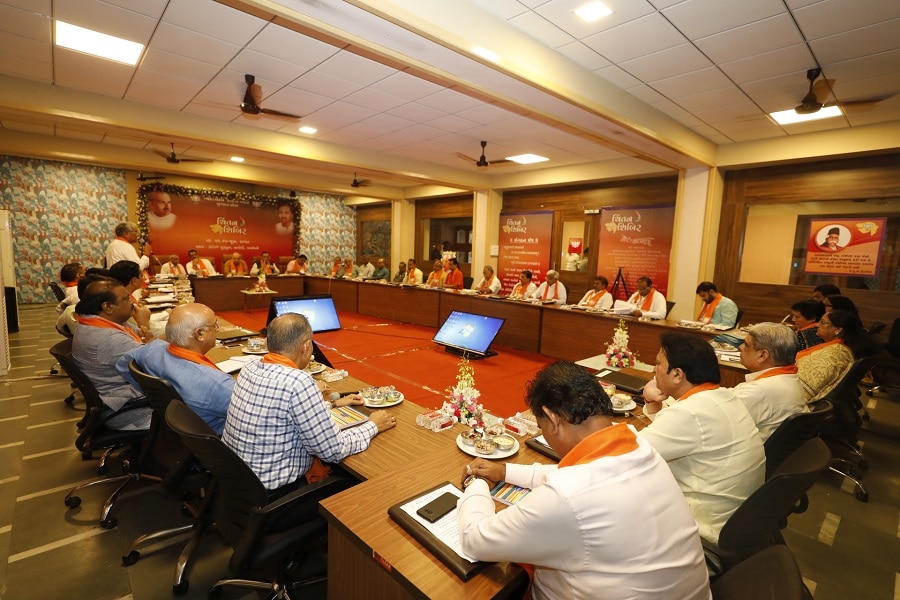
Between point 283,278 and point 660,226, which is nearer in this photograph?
point 660,226

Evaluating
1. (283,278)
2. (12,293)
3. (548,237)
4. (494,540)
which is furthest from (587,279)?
(12,293)

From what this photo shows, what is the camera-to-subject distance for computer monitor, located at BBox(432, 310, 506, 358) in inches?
218

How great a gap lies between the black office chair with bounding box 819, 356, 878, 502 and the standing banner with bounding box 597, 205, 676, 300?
397cm

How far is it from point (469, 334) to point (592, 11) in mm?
Answer: 3826

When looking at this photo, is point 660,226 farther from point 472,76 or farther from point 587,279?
point 472,76

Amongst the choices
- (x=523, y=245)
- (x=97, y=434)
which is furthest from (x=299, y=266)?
(x=97, y=434)

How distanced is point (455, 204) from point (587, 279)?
4.14 metres

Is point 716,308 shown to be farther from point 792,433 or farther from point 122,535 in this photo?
point 122,535

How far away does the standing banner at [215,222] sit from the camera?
1002 centimetres

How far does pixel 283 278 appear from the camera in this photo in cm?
948

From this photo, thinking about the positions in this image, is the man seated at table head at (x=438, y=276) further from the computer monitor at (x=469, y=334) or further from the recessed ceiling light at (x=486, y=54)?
the recessed ceiling light at (x=486, y=54)

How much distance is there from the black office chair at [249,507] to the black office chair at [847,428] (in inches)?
128

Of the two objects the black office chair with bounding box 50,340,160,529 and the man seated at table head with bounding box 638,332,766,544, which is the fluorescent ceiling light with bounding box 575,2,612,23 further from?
the black office chair with bounding box 50,340,160,529

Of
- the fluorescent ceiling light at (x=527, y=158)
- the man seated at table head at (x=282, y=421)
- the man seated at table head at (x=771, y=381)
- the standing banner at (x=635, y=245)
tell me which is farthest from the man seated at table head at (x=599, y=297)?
the man seated at table head at (x=282, y=421)
